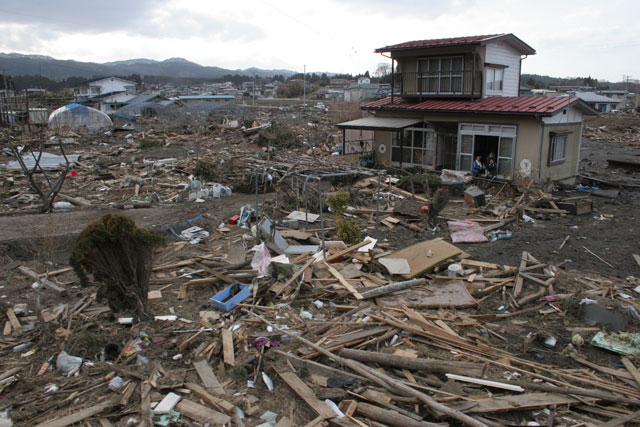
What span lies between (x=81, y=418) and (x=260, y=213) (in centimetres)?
806

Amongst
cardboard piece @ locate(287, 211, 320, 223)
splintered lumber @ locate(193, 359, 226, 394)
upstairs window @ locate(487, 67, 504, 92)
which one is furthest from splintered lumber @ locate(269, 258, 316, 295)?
upstairs window @ locate(487, 67, 504, 92)

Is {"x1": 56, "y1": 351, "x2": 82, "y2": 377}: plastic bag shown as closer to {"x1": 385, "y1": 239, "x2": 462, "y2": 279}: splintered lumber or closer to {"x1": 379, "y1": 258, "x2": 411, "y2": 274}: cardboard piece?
{"x1": 379, "y1": 258, "x2": 411, "y2": 274}: cardboard piece

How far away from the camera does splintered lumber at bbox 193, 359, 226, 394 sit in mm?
5516

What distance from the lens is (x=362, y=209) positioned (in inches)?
562

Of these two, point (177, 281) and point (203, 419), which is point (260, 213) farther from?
point (203, 419)

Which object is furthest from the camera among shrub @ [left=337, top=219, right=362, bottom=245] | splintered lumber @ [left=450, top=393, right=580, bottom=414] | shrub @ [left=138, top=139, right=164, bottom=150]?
shrub @ [left=138, top=139, right=164, bottom=150]

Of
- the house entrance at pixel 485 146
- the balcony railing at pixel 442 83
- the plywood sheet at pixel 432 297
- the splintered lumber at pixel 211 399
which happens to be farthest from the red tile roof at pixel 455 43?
the splintered lumber at pixel 211 399

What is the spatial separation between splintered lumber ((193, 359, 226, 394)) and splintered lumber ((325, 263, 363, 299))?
9.71 feet

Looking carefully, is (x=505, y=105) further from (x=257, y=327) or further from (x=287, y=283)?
(x=257, y=327)

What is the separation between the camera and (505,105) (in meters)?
18.3

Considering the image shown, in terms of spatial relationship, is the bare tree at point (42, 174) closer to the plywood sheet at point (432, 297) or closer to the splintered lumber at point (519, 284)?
the plywood sheet at point (432, 297)

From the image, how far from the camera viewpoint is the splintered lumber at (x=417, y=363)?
568 cm

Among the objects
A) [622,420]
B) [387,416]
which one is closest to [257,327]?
[387,416]

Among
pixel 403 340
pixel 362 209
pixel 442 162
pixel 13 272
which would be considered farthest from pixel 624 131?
pixel 13 272
